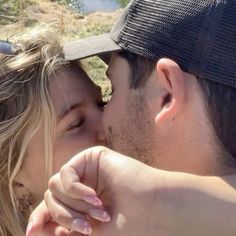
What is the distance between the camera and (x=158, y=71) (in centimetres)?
228

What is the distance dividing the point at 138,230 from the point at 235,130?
49 cm

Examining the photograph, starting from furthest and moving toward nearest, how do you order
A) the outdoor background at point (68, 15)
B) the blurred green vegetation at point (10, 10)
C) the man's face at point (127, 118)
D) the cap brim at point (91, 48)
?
the blurred green vegetation at point (10, 10), the outdoor background at point (68, 15), the cap brim at point (91, 48), the man's face at point (127, 118)

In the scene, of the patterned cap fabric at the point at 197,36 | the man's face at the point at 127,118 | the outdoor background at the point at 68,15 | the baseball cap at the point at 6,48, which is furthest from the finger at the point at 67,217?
the outdoor background at the point at 68,15

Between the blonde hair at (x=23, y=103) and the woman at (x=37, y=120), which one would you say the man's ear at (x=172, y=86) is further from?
the blonde hair at (x=23, y=103)

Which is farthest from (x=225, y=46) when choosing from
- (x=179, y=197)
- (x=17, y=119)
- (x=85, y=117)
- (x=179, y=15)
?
(x=17, y=119)

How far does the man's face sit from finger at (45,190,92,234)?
1.41 ft

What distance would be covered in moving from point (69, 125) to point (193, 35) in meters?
0.87

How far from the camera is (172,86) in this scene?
225 centimetres

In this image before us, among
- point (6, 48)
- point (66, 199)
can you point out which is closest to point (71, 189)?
point (66, 199)

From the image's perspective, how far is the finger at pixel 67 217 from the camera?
2.03 metres

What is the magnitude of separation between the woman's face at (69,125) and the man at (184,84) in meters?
0.51

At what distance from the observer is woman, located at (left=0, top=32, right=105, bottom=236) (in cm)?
295

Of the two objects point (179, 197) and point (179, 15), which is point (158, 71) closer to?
point (179, 15)

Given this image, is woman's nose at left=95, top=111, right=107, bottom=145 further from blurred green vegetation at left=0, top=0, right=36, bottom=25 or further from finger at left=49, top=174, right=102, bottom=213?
blurred green vegetation at left=0, top=0, right=36, bottom=25
